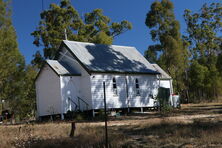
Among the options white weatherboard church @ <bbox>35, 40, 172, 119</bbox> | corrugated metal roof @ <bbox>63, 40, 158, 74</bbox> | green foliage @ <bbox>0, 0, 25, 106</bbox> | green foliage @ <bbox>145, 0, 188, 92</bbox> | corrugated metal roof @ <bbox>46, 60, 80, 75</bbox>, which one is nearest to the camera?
corrugated metal roof @ <bbox>46, 60, 80, 75</bbox>

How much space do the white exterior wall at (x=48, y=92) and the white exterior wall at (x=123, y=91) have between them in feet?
9.06

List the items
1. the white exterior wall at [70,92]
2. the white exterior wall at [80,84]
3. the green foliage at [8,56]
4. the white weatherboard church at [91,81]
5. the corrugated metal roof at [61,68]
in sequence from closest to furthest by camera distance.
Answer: the white exterior wall at [70,92], the white exterior wall at [80,84], the corrugated metal roof at [61,68], the white weatherboard church at [91,81], the green foliage at [8,56]

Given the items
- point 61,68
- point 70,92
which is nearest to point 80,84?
point 70,92

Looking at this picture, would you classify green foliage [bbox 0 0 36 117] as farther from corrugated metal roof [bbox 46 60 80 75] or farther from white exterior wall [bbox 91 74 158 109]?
white exterior wall [bbox 91 74 158 109]

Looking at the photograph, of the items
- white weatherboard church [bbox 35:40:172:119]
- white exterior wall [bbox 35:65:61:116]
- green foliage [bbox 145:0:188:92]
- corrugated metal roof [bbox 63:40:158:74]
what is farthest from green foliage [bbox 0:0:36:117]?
green foliage [bbox 145:0:188:92]

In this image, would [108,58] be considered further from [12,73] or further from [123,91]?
[12,73]

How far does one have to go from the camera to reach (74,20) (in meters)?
42.4

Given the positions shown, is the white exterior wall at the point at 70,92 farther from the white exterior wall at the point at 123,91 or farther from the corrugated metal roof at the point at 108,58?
the corrugated metal roof at the point at 108,58

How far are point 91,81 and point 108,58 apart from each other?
3830 millimetres

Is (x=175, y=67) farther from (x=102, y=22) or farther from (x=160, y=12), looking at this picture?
Result: (x=102, y=22)

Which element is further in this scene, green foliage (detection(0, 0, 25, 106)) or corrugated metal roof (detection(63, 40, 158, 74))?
green foliage (detection(0, 0, 25, 106))

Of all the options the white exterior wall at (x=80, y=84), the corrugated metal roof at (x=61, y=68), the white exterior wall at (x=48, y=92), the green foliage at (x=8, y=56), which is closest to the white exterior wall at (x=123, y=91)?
the white exterior wall at (x=80, y=84)

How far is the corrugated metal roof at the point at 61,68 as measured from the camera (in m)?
23.1

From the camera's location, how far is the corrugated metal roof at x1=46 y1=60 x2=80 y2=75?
75.7ft
